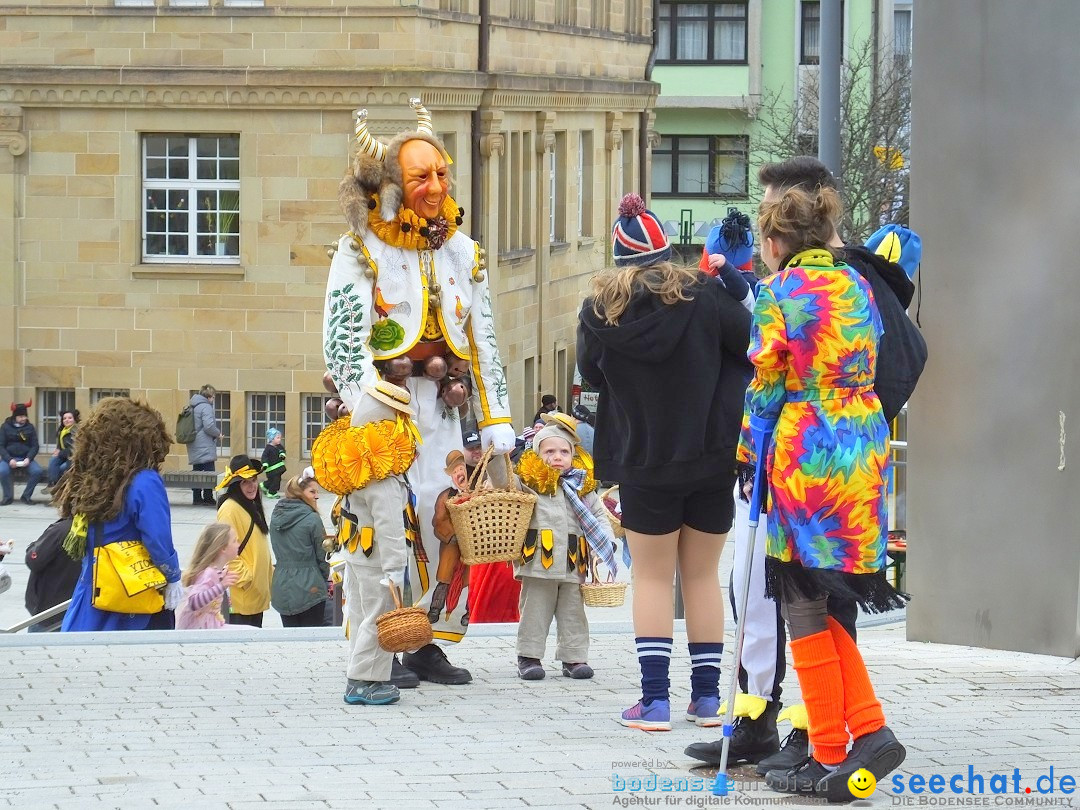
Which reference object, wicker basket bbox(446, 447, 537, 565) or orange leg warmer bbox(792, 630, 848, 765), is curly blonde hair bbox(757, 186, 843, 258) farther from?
wicker basket bbox(446, 447, 537, 565)

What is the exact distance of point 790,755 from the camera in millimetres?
6156

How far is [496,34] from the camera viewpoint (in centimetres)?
3209

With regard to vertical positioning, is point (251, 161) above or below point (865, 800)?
above

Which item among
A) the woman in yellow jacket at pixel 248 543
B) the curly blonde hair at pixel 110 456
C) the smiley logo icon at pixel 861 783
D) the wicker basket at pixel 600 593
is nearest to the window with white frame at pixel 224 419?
the woman in yellow jacket at pixel 248 543

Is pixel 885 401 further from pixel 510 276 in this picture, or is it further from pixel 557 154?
pixel 557 154

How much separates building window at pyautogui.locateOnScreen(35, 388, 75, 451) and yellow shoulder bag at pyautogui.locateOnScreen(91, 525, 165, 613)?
66.8 ft

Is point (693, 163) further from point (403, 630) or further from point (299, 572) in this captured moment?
point (403, 630)

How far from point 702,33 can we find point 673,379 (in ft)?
174

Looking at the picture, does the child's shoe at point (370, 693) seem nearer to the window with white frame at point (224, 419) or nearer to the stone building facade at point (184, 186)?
the stone building facade at point (184, 186)

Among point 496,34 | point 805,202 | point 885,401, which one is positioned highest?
point 496,34

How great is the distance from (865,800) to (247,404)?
23169mm

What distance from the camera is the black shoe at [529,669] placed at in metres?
8.07

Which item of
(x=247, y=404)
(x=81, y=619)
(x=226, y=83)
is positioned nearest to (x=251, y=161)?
(x=226, y=83)

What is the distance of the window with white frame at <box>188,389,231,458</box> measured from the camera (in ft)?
93.3
